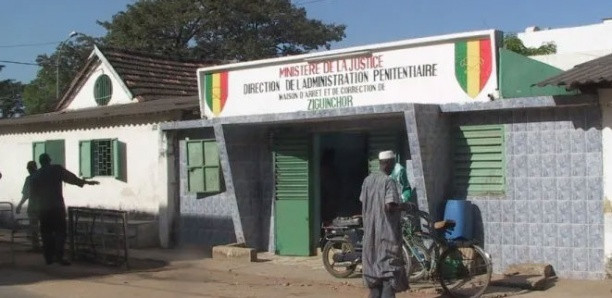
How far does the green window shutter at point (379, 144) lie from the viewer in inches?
459

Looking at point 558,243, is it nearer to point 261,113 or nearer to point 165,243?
point 261,113

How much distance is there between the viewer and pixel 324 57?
1199cm

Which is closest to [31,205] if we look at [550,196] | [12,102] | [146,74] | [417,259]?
[417,259]

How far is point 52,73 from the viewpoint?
167 feet

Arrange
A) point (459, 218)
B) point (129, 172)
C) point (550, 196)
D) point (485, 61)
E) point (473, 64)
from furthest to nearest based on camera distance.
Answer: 1. point (129, 172)
2. point (473, 64)
3. point (485, 61)
4. point (459, 218)
5. point (550, 196)

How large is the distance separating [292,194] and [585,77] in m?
5.55

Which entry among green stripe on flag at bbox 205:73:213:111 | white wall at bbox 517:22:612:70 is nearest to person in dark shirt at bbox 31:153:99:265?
green stripe on flag at bbox 205:73:213:111

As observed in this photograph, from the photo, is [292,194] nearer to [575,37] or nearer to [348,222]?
[348,222]

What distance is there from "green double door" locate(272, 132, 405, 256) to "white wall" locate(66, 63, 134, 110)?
900 cm

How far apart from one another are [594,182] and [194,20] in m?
31.0

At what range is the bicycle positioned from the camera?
30.9ft

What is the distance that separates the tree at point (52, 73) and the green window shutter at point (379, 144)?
34.9 meters

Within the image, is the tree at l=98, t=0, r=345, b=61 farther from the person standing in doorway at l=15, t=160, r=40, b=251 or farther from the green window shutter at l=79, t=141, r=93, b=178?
the person standing in doorway at l=15, t=160, r=40, b=251

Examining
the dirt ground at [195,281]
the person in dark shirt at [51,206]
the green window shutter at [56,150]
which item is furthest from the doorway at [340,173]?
the green window shutter at [56,150]
